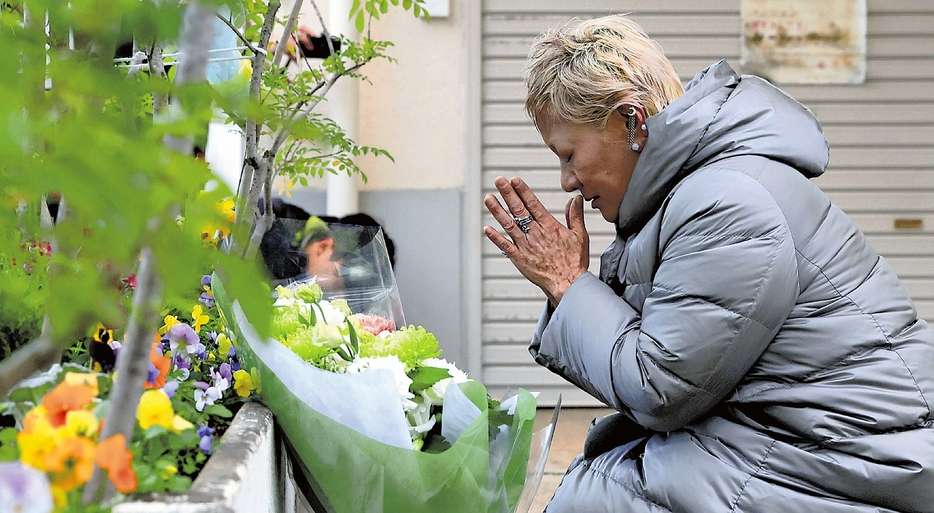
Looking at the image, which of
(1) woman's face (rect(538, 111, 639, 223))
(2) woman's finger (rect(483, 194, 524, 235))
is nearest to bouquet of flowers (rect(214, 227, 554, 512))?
(2) woman's finger (rect(483, 194, 524, 235))

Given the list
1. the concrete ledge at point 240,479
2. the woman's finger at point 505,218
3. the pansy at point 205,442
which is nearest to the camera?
the concrete ledge at point 240,479

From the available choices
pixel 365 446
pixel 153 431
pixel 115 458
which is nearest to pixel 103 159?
pixel 115 458

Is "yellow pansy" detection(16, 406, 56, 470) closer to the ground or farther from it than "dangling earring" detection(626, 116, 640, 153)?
closer to the ground

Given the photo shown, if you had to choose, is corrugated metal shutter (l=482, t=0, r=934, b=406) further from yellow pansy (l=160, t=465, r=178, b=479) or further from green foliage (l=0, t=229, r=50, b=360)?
yellow pansy (l=160, t=465, r=178, b=479)

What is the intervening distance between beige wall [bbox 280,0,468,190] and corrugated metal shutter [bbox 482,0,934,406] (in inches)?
7.1

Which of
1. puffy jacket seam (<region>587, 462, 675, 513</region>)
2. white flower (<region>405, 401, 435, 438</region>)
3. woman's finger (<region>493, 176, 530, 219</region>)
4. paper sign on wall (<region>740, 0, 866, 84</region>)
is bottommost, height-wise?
puffy jacket seam (<region>587, 462, 675, 513</region>)

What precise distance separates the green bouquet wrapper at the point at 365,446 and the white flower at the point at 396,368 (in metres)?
0.12

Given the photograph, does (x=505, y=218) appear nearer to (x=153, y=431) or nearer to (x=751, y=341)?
(x=751, y=341)

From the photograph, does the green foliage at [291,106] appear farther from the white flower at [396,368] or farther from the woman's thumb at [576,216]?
the woman's thumb at [576,216]

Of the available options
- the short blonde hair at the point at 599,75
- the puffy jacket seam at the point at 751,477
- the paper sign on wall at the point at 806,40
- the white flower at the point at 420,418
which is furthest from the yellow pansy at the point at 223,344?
the paper sign on wall at the point at 806,40

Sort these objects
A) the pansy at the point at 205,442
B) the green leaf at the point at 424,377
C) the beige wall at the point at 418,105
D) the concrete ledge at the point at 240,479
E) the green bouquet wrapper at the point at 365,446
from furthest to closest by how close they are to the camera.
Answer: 1. the beige wall at the point at 418,105
2. the green leaf at the point at 424,377
3. the green bouquet wrapper at the point at 365,446
4. the pansy at the point at 205,442
5. the concrete ledge at the point at 240,479

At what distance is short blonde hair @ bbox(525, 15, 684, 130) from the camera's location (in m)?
1.59

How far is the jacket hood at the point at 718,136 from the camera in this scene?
1470 mm

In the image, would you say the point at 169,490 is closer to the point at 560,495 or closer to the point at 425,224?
the point at 560,495
